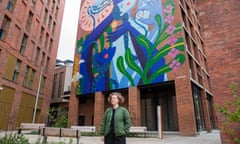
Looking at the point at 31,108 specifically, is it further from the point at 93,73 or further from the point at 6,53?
the point at 93,73

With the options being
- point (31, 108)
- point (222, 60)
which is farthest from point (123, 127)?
point (31, 108)

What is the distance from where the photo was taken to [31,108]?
20.2 metres

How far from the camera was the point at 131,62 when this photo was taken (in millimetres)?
16125

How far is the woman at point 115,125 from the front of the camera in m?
3.52

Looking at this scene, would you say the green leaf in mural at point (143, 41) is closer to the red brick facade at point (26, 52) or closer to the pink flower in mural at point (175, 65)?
the pink flower in mural at point (175, 65)

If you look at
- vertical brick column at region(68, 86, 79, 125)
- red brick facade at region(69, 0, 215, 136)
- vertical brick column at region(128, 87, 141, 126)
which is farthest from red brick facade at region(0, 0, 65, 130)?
vertical brick column at region(128, 87, 141, 126)

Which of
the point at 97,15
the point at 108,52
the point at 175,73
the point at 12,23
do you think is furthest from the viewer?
the point at 97,15

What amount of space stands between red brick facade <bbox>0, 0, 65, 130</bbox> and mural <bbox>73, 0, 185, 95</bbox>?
5.17 m

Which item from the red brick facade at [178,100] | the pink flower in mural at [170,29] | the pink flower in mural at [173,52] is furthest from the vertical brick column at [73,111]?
the pink flower in mural at [170,29]

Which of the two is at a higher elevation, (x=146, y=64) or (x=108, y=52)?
(x=108, y=52)

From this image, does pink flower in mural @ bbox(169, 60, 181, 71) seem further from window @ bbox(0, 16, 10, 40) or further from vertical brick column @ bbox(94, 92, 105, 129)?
window @ bbox(0, 16, 10, 40)

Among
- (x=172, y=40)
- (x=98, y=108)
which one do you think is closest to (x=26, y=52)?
(x=98, y=108)

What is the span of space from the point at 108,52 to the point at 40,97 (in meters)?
11.5

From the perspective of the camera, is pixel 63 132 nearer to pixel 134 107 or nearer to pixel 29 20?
pixel 134 107
